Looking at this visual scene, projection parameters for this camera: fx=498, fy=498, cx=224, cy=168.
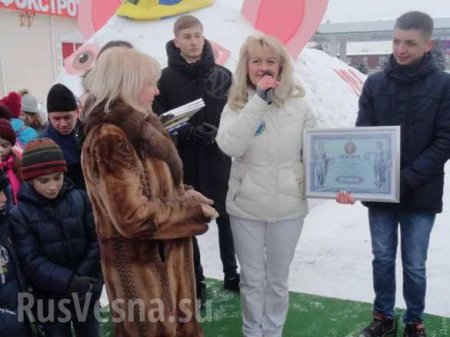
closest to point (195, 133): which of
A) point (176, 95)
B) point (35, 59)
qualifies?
point (176, 95)

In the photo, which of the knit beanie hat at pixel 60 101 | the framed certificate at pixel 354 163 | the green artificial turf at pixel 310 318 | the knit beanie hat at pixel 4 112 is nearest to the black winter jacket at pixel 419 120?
the framed certificate at pixel 354 163

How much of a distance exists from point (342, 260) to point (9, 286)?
9.30 feet

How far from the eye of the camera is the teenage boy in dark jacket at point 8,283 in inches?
78.7

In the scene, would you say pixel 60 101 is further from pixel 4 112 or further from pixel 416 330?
pixel 416 330

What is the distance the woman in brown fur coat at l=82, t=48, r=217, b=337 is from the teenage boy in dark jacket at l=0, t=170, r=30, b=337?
407mm

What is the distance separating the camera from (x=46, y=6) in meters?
14.1

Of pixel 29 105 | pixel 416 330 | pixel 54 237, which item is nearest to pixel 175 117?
pixel 54 237

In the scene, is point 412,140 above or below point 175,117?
below

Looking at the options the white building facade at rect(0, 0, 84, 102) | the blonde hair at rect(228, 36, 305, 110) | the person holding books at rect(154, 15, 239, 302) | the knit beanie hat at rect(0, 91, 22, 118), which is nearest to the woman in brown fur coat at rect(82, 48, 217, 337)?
the blonde hair at rect(228, 36, 305, 110)

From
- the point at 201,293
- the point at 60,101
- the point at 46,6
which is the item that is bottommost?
the point at 201,293

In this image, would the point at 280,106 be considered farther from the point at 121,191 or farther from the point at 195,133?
the point at 121,191

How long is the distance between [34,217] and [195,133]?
1148mm

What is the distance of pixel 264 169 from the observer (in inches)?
97.3

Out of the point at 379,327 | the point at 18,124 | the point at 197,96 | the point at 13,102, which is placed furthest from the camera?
the point at 13,102
